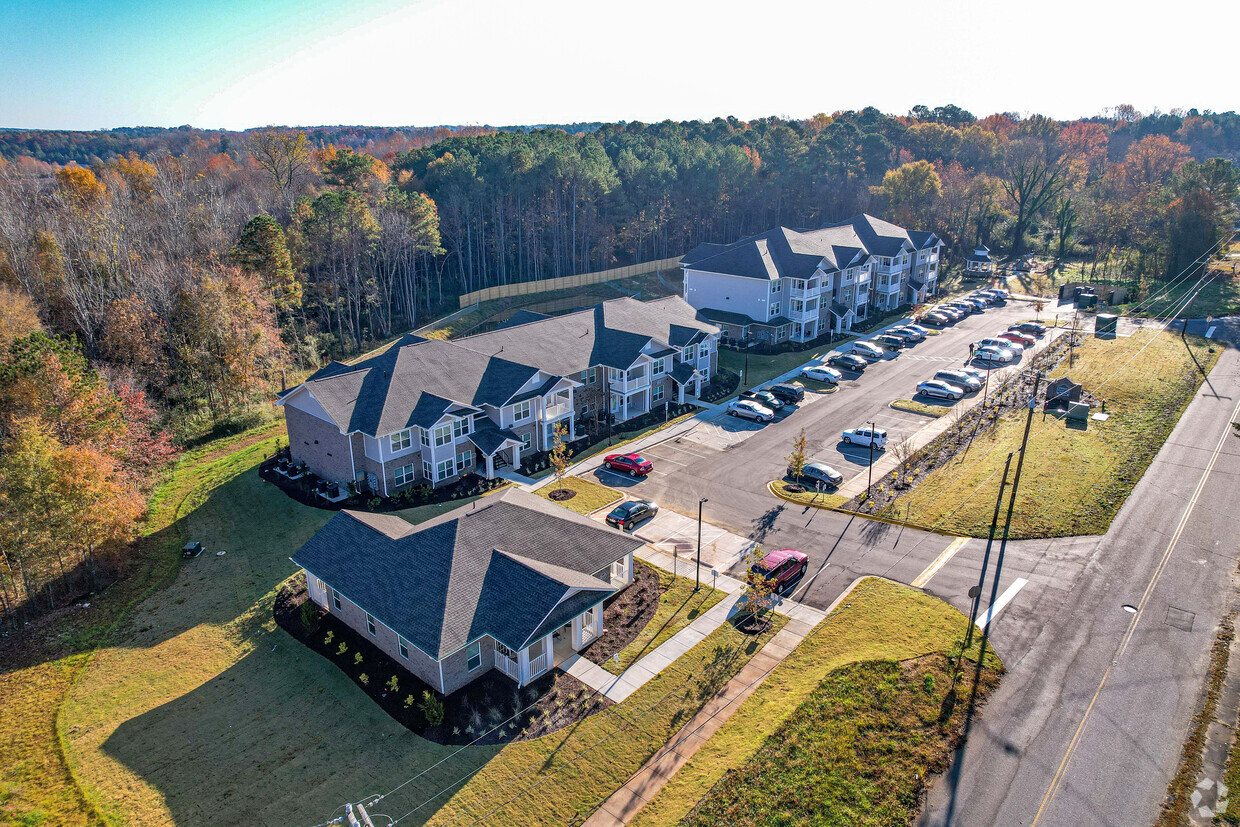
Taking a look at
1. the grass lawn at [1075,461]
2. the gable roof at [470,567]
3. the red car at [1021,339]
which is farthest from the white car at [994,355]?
the gable roof at [470,567]

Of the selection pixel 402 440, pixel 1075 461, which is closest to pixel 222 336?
pixel 402 440

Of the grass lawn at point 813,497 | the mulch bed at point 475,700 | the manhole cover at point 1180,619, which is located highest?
the grass lawn at point 813,497

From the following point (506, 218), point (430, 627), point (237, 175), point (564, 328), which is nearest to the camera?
point (430, 627)

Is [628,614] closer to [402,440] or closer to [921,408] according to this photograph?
[402,440]

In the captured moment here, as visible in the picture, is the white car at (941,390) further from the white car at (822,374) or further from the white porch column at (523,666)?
the white porch column at (523,666)

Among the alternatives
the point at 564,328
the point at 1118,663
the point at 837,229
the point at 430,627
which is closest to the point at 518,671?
the point at 430,627

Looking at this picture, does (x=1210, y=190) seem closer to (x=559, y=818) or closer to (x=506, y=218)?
(x=506, y=218)
